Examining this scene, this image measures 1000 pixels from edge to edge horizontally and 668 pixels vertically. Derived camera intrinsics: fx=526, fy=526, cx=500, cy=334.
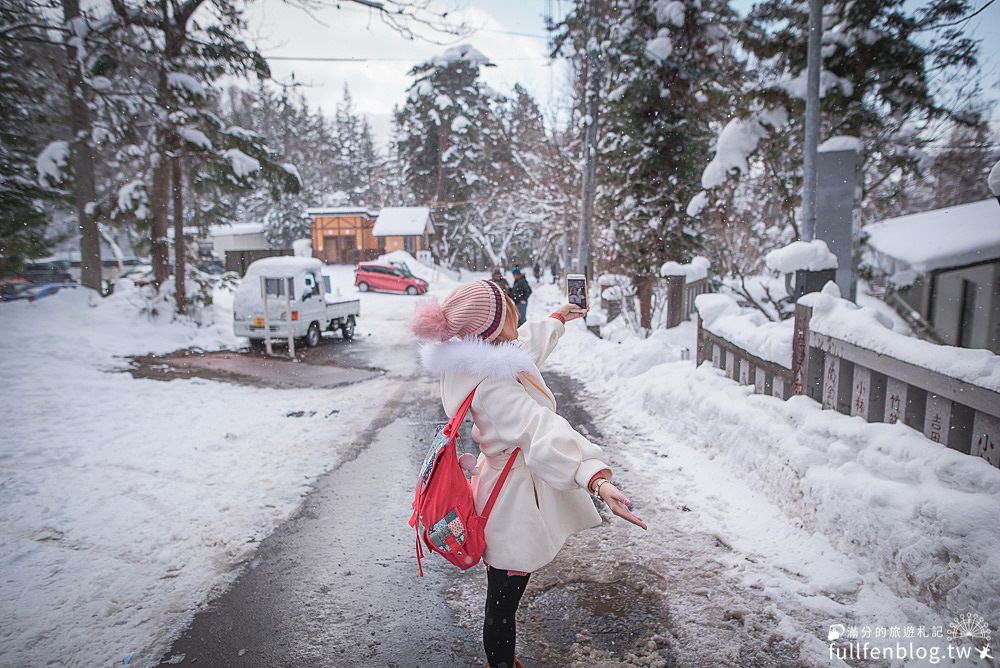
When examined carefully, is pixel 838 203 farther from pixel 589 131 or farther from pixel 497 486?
pixel 589 131

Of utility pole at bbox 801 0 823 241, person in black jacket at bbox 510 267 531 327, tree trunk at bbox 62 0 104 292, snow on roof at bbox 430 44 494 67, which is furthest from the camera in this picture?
snow on roof at bbox 430 44 494 67

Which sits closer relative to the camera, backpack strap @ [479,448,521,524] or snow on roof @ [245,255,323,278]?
backpack strap @ [479,448,521,524]

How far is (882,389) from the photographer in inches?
135

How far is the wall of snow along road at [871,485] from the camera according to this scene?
7.88 ft

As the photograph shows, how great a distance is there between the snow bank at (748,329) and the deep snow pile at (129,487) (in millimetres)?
4449

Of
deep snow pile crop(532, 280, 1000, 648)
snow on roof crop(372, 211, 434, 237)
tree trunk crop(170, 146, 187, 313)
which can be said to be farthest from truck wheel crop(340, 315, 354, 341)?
snow on roof crop(372, 211, 434, 237)

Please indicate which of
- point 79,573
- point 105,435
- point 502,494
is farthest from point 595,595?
point 105,435

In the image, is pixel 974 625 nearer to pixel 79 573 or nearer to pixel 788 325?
pixel 788 325

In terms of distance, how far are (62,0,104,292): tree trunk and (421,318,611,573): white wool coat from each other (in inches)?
394

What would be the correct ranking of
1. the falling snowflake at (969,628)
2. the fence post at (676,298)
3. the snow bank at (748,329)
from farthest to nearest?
the fence post at (676,298)
the snow bank at (748,329)
the falling snowflake at (969,628)

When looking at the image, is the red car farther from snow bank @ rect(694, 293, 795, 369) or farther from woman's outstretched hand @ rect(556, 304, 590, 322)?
woman's outstretched hand @ rect(556, 304, 590, 322)

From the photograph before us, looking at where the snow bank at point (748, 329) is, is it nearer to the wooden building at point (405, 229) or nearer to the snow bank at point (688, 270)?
the snow bank at point (688, 270)

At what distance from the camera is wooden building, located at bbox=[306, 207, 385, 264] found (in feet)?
138

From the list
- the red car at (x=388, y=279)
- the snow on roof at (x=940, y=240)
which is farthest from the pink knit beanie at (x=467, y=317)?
the red car at (x=388, y=279)
